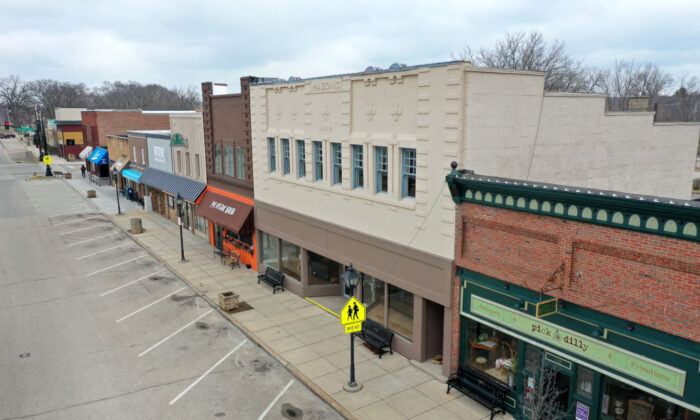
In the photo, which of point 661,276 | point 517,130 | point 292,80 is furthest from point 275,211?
point 661,276

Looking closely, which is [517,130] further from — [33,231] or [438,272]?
[33,231]

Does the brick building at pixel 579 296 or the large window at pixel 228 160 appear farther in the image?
the large window at pixel 228 160

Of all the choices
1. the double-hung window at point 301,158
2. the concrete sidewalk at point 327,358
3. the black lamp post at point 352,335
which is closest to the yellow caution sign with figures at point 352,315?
the black lamp post at point 352,335

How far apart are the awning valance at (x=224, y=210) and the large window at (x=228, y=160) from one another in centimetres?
149

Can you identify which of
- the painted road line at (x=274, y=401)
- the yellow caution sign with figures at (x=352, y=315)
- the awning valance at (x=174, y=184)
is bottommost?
the painted road line at (x=274, y=401)

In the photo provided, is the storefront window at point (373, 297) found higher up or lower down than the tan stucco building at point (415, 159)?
lower down

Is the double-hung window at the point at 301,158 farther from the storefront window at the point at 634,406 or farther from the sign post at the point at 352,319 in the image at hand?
the storefront window at the point at 634,406

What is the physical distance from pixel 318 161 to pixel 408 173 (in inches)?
216

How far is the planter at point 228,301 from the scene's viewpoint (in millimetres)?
20234

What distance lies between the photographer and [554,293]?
11609 millimetres

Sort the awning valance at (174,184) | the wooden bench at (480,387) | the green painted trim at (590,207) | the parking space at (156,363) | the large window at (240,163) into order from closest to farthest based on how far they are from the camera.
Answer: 1. the green painted trim at (590,207)
2. the wooden bench at (480,387)
3. the parking space at (156,363)
4. the large window at (240,163)
5. the awning valance at (174,184)

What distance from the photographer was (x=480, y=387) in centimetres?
1351

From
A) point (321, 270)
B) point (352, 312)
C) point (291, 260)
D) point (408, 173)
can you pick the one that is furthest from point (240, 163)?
point (352, 312)

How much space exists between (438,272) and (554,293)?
3768mm
